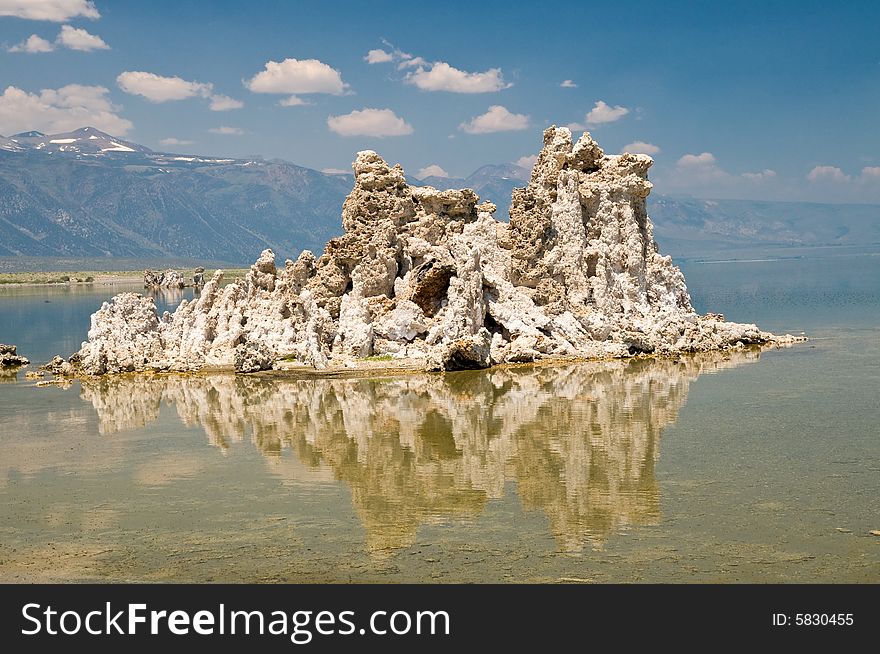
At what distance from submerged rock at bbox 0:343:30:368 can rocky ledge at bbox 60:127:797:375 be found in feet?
15.5

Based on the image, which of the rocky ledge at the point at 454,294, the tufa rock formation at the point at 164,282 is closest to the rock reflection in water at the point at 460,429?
the rocky ledge at the point at 454,294

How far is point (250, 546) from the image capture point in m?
16.6

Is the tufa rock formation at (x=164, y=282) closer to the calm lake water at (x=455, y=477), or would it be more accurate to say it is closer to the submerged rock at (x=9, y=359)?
the submerged rock at (x=9, y=359)

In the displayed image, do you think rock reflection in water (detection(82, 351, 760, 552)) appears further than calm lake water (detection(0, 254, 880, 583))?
Yes

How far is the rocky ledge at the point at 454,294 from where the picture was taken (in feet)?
133

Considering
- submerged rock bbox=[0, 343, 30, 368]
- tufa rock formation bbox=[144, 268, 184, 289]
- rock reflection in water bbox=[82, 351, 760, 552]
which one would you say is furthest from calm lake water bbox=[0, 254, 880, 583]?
tufa rock formation bbox=[144, 268, 184, 289]

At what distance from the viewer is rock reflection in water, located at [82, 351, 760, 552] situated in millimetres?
18719

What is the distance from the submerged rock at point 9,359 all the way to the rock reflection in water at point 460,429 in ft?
28.2

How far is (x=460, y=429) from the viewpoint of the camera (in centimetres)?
2658

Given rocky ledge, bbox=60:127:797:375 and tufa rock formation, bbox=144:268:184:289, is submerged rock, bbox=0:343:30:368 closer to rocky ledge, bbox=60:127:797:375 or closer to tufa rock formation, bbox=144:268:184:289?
rocky ledge, bbox=60:127:797:375

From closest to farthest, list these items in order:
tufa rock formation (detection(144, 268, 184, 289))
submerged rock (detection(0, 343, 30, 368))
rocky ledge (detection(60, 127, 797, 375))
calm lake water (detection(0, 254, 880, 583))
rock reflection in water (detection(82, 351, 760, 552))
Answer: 1. calm lake water (detection(0, 254, 880, 583))
2. rock reflection in water (detection(82, 351, 760, 552))
3. rocky ledge (detection(60, 127, 797, 375))
4. submerged rock (detection(0, 343, 30, 368))
5. tufa rock formation (detection(144, 268, 184, 289))

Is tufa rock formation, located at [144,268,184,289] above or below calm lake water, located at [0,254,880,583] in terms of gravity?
above

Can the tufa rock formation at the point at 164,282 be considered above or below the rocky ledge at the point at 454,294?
above

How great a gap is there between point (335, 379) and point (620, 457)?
16.2 meters
